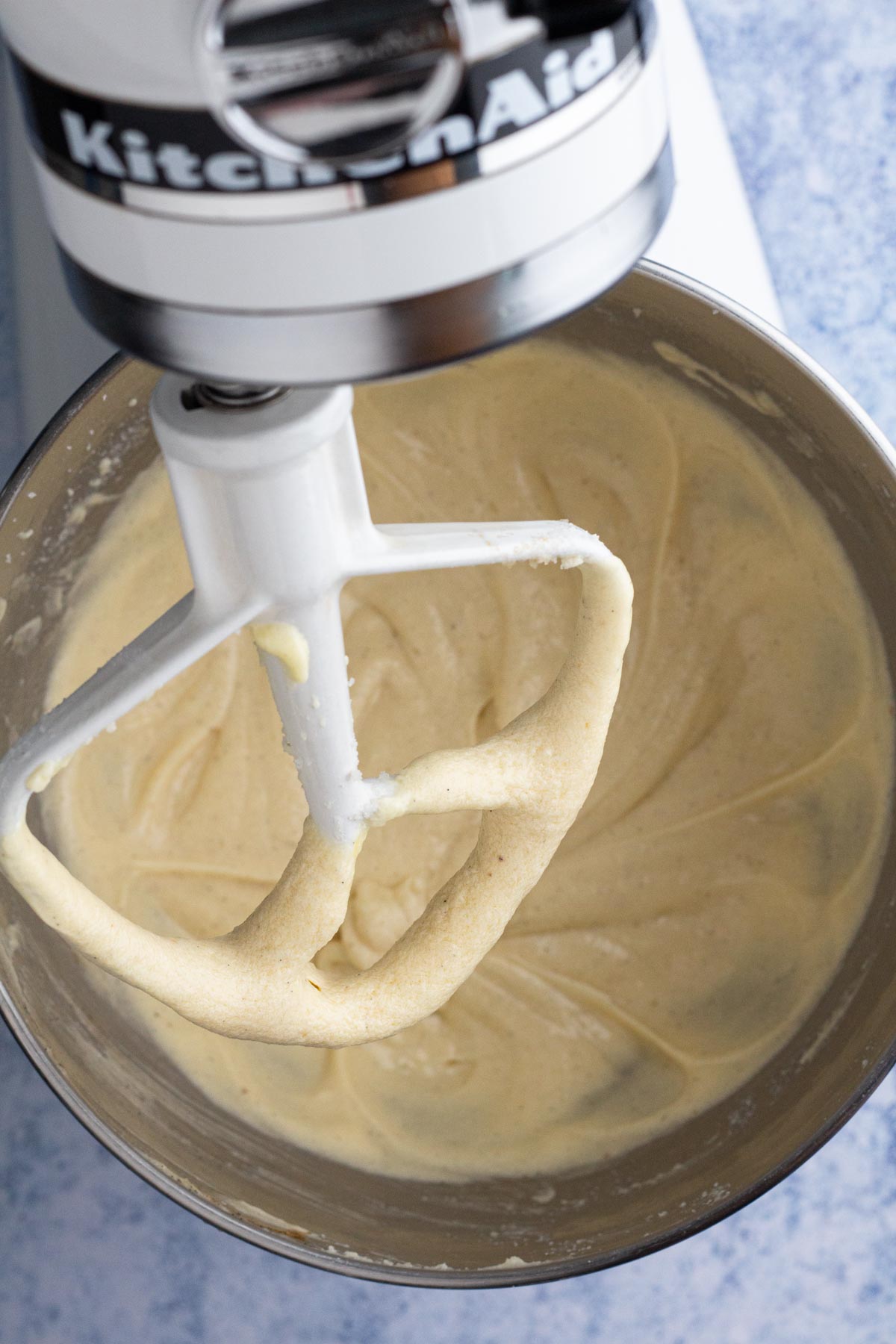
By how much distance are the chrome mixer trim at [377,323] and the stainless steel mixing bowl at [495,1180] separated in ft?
1.41

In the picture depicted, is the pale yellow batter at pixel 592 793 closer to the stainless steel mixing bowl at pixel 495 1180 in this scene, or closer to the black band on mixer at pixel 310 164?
the stainless steel mixing bowl at pixel 495 1180

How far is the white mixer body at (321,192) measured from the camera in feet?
1.19

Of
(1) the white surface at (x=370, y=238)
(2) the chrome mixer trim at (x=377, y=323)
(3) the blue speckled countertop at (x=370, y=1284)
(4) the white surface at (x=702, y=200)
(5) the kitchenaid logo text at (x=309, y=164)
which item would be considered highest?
(5) the kitchenaid logo text at (x=309, y=164)

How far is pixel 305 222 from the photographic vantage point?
15.0 inches

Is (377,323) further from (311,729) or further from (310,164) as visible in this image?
(311,729)

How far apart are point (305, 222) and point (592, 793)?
73 centimetres

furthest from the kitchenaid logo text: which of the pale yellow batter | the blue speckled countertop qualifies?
the blue speckled countertop

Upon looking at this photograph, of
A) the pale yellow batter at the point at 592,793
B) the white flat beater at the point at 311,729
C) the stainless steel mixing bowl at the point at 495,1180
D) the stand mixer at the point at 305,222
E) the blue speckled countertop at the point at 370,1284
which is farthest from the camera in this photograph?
the blue speckled countertop at the point at 370,1284

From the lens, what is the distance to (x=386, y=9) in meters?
0.35

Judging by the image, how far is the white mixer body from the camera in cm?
36

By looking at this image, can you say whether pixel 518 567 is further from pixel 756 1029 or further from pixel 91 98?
pixel 91 98

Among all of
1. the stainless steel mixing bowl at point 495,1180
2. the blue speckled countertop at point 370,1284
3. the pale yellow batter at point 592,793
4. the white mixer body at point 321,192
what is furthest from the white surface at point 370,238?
the blue speckled countertop at point 370,1284

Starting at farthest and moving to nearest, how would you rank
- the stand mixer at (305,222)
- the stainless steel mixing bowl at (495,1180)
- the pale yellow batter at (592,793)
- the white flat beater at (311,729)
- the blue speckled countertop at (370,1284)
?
the blue speckled countertop at (370,1284), the pale yellow batter at (592,793), the stainless steel mixing bowl at (495,1180), the white flat beater at (311,729), the stand mixer at (305,222)

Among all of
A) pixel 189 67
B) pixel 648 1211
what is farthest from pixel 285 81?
pixel 648 1211
